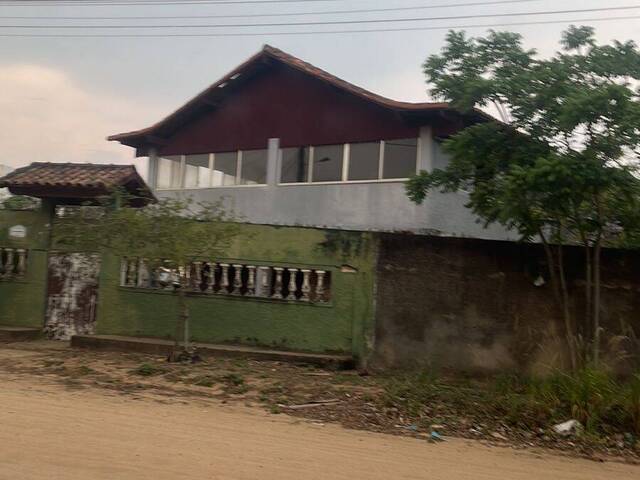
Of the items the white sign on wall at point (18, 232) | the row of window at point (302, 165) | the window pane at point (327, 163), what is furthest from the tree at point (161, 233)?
the window pane at point (327, 163)

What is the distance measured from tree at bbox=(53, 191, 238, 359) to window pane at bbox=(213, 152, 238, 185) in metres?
6.76

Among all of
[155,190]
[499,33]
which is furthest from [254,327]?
[155,190]

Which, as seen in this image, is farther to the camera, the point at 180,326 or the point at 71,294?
the point at 71,294

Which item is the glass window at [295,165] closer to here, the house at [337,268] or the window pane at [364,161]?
the house at [337,268]

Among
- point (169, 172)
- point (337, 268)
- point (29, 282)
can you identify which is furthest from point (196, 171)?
point (337, 268)

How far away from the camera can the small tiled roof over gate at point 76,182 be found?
1046 cm

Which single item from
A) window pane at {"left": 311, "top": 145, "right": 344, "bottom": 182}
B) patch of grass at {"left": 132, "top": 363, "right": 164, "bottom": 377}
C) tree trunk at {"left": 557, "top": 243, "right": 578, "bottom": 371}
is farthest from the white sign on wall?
tree trunk at {"left": 557, "top": 243, "right": 578, "bottom": 371}

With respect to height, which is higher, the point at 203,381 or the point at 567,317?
the point at 567,317

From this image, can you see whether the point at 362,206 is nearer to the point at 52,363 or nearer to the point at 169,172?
the point at 169,172

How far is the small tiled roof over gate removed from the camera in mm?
10461

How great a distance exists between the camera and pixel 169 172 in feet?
57.7

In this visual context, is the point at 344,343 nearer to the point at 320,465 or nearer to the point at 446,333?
the point at 446,333

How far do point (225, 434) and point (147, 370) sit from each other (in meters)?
2.95

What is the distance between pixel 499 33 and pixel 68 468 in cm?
649
